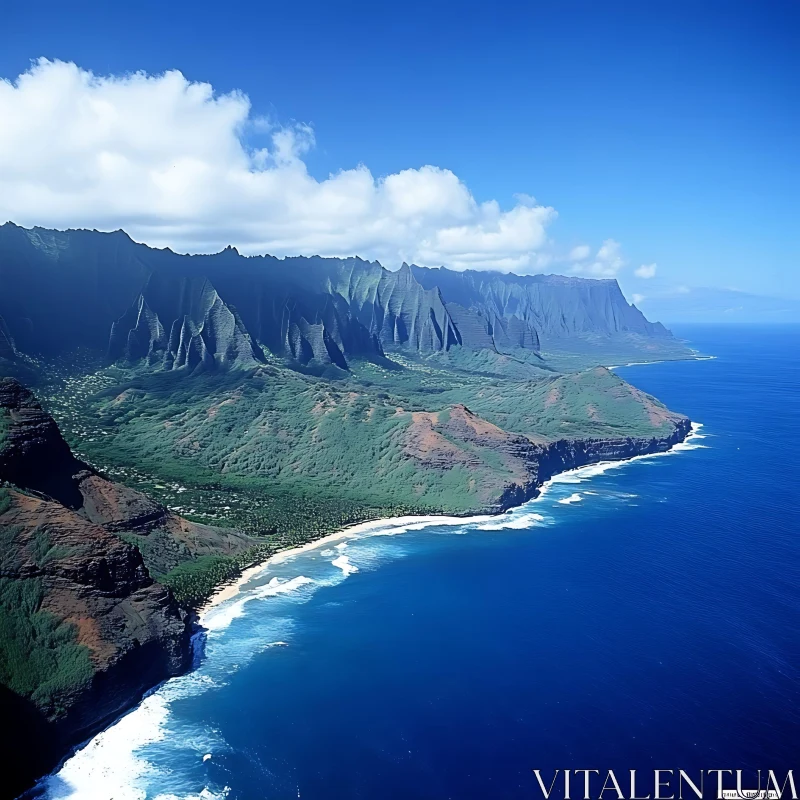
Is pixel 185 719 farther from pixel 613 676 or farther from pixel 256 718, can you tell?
pixel 613 676

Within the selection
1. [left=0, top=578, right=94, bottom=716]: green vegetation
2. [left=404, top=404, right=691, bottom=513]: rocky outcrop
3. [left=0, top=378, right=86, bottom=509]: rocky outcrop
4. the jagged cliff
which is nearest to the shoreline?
[left=404, top=404, right=691, bottom=513]: rocky outcrop

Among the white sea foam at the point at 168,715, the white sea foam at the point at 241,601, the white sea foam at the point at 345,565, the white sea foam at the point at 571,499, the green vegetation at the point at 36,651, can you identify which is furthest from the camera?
the white sea foam at the point at 571,499

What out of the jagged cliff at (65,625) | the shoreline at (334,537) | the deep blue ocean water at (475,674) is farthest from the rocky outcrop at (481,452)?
the jagged cliff at (65,625)

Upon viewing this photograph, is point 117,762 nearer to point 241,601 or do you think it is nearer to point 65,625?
point 65,625

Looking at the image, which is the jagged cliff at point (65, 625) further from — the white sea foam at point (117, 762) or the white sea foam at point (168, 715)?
the white sea foam at point (168, 715)

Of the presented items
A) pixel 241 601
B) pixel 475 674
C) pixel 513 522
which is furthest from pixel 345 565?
pixel 475 674

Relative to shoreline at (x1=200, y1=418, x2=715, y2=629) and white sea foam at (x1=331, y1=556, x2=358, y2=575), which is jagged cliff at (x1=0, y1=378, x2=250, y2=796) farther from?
white sea foam at (x1=331, y1=556, x2=358, y2=575)

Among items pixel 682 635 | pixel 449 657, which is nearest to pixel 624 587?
pixel 682 635
